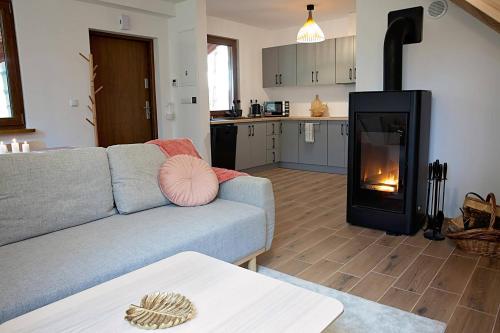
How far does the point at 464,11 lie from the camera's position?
123 inches

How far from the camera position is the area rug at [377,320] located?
5.86 ft

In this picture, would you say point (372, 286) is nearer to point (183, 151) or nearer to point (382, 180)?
point (382, 180)

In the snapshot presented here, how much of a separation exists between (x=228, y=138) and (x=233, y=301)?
429 cm

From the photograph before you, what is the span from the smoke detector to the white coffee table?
2974 mm

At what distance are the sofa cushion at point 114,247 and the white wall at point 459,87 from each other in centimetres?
201

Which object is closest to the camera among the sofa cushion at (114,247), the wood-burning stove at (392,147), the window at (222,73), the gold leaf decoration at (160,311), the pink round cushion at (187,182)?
the gold leaf decoration at (160,311)

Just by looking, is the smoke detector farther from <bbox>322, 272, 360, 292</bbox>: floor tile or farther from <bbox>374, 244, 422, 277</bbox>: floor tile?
<bbox>322, 272, 360, 292</bbox>: floor tile

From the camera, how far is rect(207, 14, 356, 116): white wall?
19.8ft

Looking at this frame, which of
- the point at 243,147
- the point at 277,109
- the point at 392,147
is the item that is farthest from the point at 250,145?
the point at 392,147

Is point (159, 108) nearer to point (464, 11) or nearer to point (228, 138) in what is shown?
point (228, 138)

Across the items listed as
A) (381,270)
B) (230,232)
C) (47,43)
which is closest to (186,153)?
(230,232)

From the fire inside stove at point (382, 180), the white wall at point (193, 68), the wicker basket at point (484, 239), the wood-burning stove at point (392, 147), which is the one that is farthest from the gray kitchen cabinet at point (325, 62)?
the wicker basket at point (484, 239)

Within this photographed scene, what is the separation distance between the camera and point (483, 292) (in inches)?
84.2

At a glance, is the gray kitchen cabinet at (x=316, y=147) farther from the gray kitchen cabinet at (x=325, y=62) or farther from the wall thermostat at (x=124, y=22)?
the wall thermostat at (x=124, y=22)
